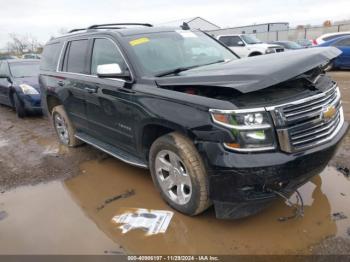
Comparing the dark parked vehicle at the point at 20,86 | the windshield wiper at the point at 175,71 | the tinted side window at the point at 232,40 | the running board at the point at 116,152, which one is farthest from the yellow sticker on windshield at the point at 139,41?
the tinted side window at the point at 232,40

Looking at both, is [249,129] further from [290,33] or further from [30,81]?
[290,33]

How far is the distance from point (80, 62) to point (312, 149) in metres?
3.37

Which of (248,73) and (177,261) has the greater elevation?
(248,73)

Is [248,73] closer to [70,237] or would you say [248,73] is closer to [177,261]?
[177,261]

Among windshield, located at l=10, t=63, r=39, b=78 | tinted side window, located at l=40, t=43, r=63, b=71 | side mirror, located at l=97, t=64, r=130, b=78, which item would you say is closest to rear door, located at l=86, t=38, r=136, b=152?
side mirror, located at l=97, t=64, r=130, b=78

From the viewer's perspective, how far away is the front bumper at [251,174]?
2.52 meters

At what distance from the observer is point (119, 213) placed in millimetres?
3447

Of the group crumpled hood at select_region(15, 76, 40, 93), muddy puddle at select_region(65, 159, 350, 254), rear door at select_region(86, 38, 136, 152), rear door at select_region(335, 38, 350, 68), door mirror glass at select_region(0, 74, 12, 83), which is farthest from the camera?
rear door at select_region(335, 38, 350, 68)

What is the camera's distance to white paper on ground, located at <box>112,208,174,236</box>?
3.13 m

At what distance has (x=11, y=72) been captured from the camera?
8.70 meters

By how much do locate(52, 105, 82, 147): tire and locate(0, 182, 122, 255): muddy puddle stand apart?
1449mm

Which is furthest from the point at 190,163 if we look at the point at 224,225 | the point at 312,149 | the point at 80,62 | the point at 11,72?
the point at 11,72

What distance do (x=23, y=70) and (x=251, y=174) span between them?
27.1ft

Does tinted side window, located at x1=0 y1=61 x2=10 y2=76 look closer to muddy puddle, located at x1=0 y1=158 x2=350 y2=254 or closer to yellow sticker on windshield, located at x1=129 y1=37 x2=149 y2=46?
muddy puddle, located at x1=0 y1=158 x2=350 y2=254
